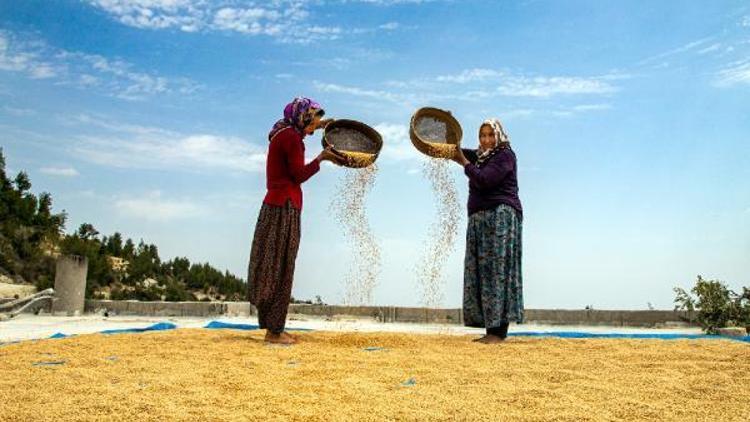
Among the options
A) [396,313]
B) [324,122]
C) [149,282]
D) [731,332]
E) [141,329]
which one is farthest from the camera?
[149,282]

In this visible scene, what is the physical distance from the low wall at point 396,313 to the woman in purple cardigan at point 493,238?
2.77 metres

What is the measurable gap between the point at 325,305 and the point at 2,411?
19.7 ft

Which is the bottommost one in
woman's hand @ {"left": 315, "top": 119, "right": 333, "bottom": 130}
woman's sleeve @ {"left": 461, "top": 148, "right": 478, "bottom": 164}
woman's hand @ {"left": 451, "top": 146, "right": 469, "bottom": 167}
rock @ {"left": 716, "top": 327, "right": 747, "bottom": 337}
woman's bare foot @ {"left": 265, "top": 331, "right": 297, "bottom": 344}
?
woman's bare foot @ {"left": 265, "top": 331, "right": 297, "bottom": 344}

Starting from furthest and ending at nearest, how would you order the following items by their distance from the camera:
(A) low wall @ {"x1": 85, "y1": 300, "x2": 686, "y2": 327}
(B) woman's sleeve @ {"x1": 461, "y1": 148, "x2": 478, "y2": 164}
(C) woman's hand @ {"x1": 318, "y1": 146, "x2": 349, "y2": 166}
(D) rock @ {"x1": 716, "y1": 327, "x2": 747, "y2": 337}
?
1. (A) low wall @ {"x1": 85, "y1": 300, "x2": 686, "y2": 327}
2. (D) rock @ {"x1": 716, "y1": 327, "x2": 747, "y2": 337}
3. (B) woman's sleeve @ {"x1": 461, "y1": 148, "x2": 478, "y2": 164}
4. (C) woman's hand @ {"x1": 318, "y1": 146, "x2": 349, "y2": 166}

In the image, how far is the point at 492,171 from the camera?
16.3 ft

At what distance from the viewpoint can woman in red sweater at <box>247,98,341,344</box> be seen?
15.3 ft

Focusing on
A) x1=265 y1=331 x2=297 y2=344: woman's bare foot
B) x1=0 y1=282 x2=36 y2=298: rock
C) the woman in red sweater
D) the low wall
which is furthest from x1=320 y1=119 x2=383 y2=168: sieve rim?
x1=0 y1=282 x2=36 y2=298: rock

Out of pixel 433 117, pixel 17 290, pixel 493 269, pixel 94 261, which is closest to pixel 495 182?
pixel 493 269

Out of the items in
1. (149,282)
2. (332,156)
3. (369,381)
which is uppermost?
(332,156)

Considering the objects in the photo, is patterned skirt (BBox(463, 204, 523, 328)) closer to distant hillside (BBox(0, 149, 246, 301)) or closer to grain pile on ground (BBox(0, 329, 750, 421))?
grain pile on ground (BBox(0, 329, 750, 421))

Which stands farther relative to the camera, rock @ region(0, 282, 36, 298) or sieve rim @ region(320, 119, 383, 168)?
rock @ region(0, 282, 36, 298)

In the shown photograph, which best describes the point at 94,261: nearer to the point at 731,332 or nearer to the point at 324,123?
the point at 324,123

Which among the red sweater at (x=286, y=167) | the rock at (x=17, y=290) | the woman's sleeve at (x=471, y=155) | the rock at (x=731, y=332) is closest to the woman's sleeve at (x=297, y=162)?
the red sweater at (x=286, y=167)

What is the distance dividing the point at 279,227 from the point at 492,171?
1633mm
